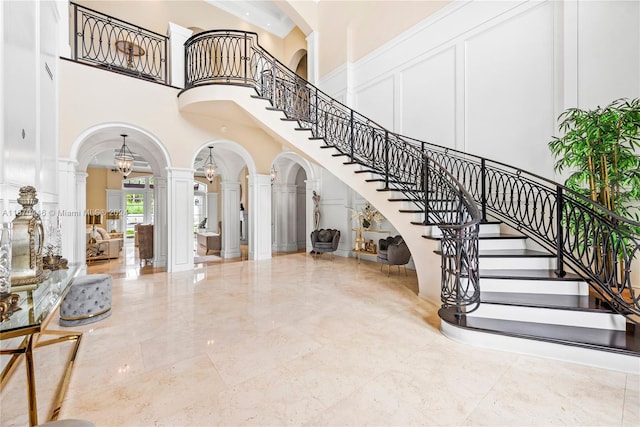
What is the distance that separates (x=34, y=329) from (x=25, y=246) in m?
1.08

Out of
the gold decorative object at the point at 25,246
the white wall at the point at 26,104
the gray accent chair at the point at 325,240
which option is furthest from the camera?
the gray accent chair at the point at 325,240

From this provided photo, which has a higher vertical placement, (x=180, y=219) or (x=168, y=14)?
(x=168, y=14)

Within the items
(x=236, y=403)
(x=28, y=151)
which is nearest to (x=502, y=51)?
(x=236, y=403)

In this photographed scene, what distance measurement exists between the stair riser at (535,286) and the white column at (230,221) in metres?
6.91

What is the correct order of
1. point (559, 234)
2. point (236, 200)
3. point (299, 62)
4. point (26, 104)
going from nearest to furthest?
point (26, 104)
point (559, 234)
point (236, 200)
point (299, 62)

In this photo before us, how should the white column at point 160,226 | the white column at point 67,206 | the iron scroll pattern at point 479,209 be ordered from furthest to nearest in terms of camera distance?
the white column at point 160,226, the white column at point 67,206, the iron scroll pattern at point 479,209

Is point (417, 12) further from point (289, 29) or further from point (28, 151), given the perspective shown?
point (28, 151)

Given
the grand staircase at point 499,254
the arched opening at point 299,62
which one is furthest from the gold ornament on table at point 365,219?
the arched opening at point 299,62

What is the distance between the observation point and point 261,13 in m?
9.45

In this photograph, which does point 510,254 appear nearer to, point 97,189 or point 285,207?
point 285,207

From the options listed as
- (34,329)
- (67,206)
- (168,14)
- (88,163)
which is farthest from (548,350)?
(168,14)

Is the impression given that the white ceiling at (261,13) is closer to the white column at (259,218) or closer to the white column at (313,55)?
the white column at (313,55)

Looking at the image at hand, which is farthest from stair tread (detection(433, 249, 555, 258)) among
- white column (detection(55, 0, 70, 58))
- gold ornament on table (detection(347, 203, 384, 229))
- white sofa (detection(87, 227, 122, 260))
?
white sofa (detection(87, 227, 122, 260))

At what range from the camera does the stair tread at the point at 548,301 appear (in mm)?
2807
